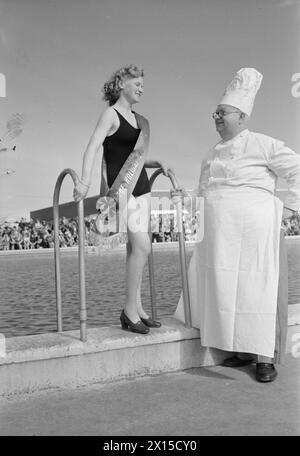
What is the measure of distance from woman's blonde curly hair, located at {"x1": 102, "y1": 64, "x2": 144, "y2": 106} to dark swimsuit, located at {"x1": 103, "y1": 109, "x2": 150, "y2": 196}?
0.14m

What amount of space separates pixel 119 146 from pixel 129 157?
97mm

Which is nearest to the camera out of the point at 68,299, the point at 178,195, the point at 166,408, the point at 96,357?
the point at 166,408

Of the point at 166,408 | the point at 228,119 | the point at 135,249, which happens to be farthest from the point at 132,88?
the point at 166,408

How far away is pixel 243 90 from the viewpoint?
10.3 feet

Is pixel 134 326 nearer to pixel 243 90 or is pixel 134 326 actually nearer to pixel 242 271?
pixel 242 271

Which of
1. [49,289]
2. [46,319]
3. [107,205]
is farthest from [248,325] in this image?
[49,289]

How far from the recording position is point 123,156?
10.1 ft

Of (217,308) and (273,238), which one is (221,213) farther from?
(217,308)

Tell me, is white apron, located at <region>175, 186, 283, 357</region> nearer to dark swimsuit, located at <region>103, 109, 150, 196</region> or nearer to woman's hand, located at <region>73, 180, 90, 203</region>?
dark swimsuit, located at <region>103, 109, 150, 196</region>

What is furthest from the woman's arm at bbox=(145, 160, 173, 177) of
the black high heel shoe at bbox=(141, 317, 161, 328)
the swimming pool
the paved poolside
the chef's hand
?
the swimming pool

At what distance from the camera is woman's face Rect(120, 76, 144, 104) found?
122 inches

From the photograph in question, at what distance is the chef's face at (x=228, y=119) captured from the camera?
10.3 feet
